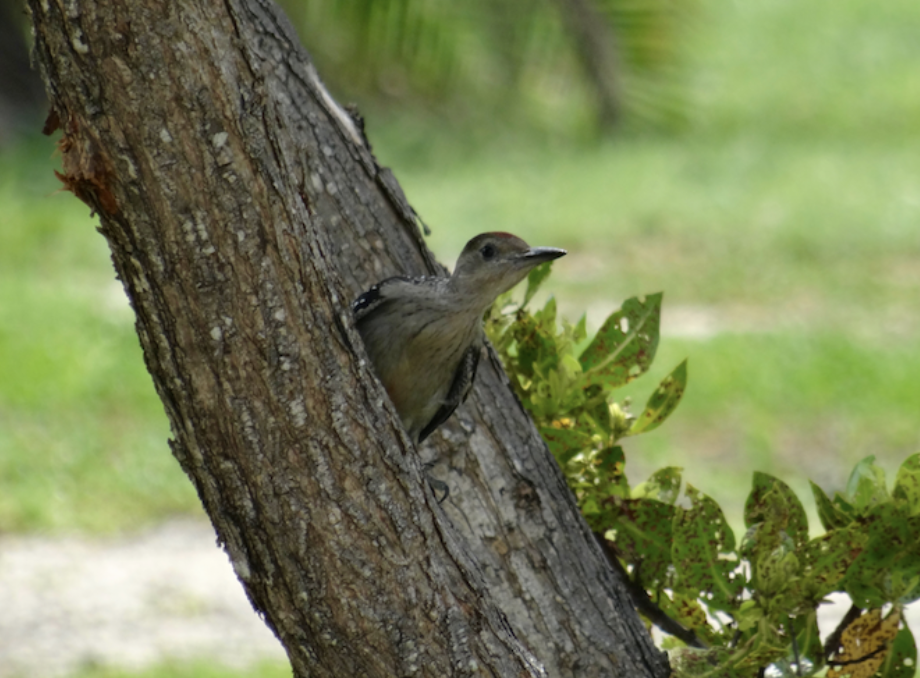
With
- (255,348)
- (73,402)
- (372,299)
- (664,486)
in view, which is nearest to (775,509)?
(664,486)

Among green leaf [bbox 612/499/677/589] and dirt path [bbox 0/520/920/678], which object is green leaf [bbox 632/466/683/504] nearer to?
green leaf [bbox 612/499/677/589]

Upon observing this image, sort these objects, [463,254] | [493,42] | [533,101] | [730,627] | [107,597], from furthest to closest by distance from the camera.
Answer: [533,101] → [493,42] → [107,597] → [463,254] → [730,627]

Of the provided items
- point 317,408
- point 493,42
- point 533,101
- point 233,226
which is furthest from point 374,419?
point 533,101

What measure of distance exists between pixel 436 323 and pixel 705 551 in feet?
2.83

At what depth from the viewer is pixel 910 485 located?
2.53 metres

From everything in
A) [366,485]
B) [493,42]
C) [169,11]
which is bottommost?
[366,485]

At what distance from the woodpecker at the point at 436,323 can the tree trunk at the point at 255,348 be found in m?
0.67

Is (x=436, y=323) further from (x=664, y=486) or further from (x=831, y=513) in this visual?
(x=831, y=513)

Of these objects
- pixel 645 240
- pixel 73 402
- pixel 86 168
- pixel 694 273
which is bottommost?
pixel 86 168

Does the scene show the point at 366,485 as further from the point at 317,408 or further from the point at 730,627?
the point at 730,627

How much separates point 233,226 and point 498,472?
1.03 meters

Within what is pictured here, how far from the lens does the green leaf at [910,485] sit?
2.52 metres

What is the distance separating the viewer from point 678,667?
99.7 inches

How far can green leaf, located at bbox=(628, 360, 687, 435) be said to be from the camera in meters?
2.78
